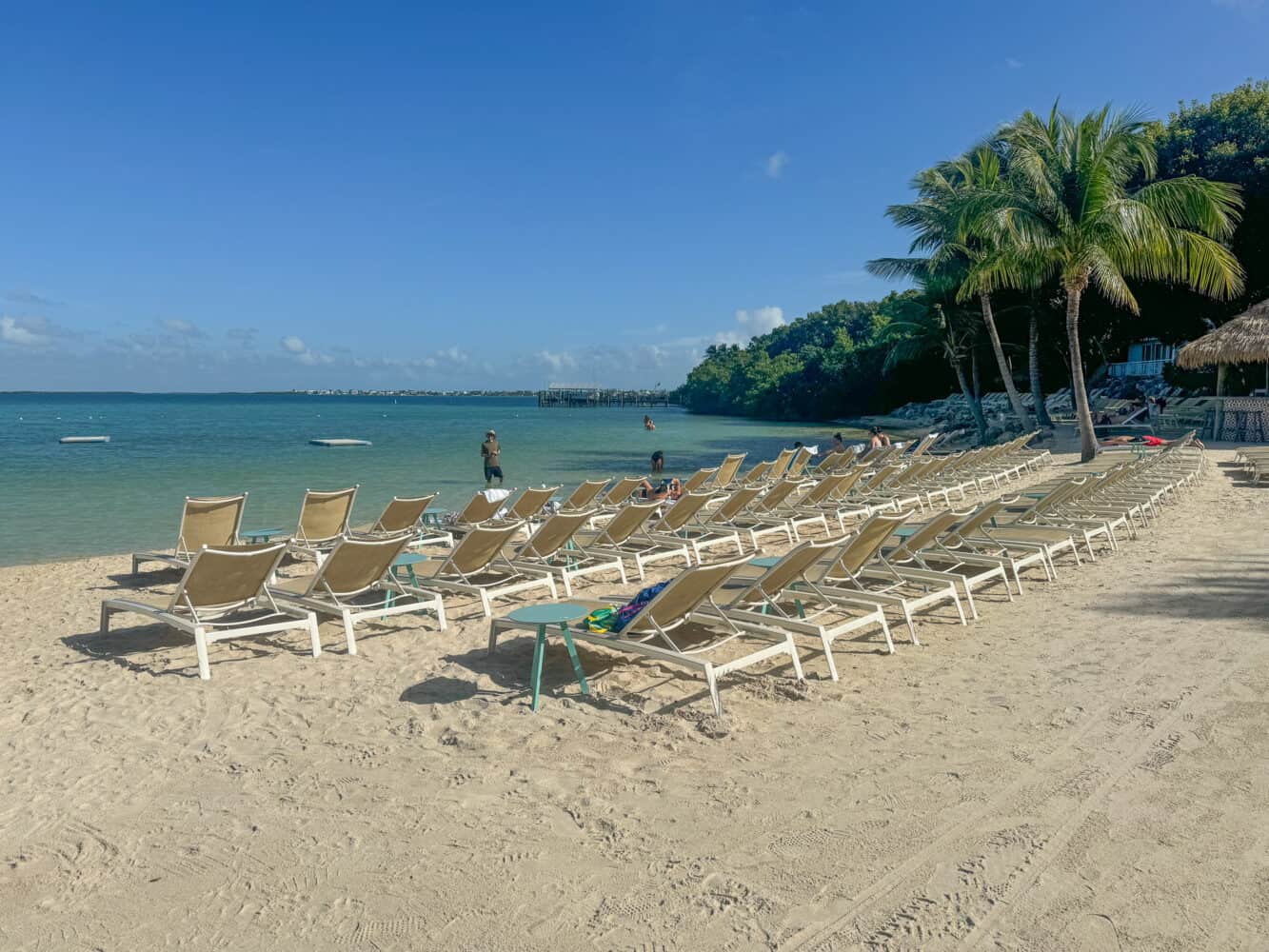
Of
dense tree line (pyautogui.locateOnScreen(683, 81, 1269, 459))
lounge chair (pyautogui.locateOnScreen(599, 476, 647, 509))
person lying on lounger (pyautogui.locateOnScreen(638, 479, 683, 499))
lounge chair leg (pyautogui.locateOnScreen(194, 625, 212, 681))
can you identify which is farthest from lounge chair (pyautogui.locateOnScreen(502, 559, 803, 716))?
dense tree line (pyautogui.locateOnScreen(683, 81, 1269, 459))

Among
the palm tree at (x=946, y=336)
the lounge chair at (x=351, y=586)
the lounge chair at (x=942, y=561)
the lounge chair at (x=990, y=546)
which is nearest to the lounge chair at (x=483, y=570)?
the lounge chair at (x=351, y=586)

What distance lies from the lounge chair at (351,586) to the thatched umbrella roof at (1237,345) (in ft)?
66.0

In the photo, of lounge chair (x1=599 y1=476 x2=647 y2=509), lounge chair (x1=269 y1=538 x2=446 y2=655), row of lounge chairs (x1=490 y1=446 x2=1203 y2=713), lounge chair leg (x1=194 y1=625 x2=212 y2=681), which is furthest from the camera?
lounge chair (x1=599 y1=476 x2=647 y2=509)

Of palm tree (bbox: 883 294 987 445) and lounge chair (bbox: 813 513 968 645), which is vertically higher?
palm tree (bbox: 883 294 987 445)

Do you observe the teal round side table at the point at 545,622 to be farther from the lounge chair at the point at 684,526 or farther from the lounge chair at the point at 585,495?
the lounge chair at the point at 585,495

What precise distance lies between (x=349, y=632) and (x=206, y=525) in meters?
2.80

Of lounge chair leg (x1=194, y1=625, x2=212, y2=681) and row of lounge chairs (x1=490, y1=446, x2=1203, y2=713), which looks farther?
lounge chair leg (x1=194, y1=625, x2=212, y2=681)

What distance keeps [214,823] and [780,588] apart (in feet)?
10.2

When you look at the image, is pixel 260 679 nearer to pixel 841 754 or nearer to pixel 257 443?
A: pixel 841 754

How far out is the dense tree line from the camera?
16.2 metres

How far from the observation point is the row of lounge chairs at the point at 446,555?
507 cm

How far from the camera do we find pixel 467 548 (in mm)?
6156

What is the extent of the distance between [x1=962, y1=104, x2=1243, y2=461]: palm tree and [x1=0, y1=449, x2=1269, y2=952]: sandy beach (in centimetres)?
1270

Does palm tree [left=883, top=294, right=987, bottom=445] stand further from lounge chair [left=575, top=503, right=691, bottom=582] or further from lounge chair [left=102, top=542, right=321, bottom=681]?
lounge chair [left=102, top=542, right=321, bottom=681]
